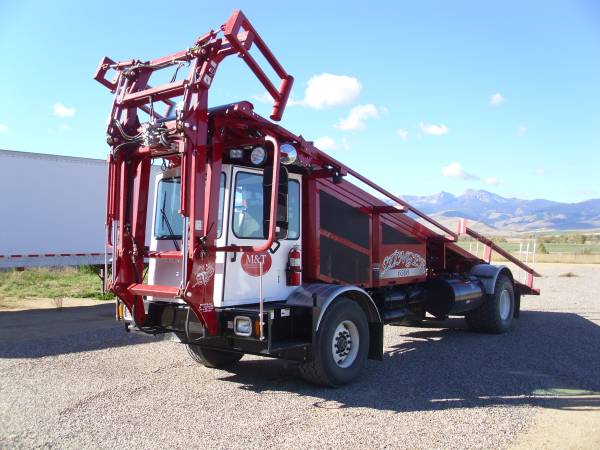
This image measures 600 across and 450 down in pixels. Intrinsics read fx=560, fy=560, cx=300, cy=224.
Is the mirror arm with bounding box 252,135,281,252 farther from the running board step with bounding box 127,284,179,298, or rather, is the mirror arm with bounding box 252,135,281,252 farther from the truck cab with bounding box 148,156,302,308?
the running board step with bounding box 127,284,179,298

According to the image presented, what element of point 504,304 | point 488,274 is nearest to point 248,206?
point 488,274

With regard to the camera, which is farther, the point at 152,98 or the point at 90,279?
the point at 90,279

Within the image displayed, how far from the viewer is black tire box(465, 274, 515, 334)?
1030cm

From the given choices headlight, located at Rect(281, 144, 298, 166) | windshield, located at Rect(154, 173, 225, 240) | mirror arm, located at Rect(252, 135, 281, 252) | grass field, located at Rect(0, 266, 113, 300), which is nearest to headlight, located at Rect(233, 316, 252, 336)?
mirror arm, located at Rect(252, 135, 281, 252)

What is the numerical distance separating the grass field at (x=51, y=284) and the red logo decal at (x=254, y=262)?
446 inches

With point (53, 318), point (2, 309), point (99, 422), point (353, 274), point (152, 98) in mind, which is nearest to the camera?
point (99, 422)

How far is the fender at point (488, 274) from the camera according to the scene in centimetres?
1043

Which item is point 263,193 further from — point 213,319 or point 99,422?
point 99,422

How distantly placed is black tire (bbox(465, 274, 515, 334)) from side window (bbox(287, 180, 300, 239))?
5.08m

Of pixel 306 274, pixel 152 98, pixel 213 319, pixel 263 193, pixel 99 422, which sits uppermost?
pixel 152 98

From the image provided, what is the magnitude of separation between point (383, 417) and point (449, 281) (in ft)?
15.2

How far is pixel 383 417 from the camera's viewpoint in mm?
5445

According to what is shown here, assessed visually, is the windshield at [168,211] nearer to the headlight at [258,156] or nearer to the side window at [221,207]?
the side window at [221,207]

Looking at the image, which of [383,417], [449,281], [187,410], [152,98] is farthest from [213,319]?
[449,281]
